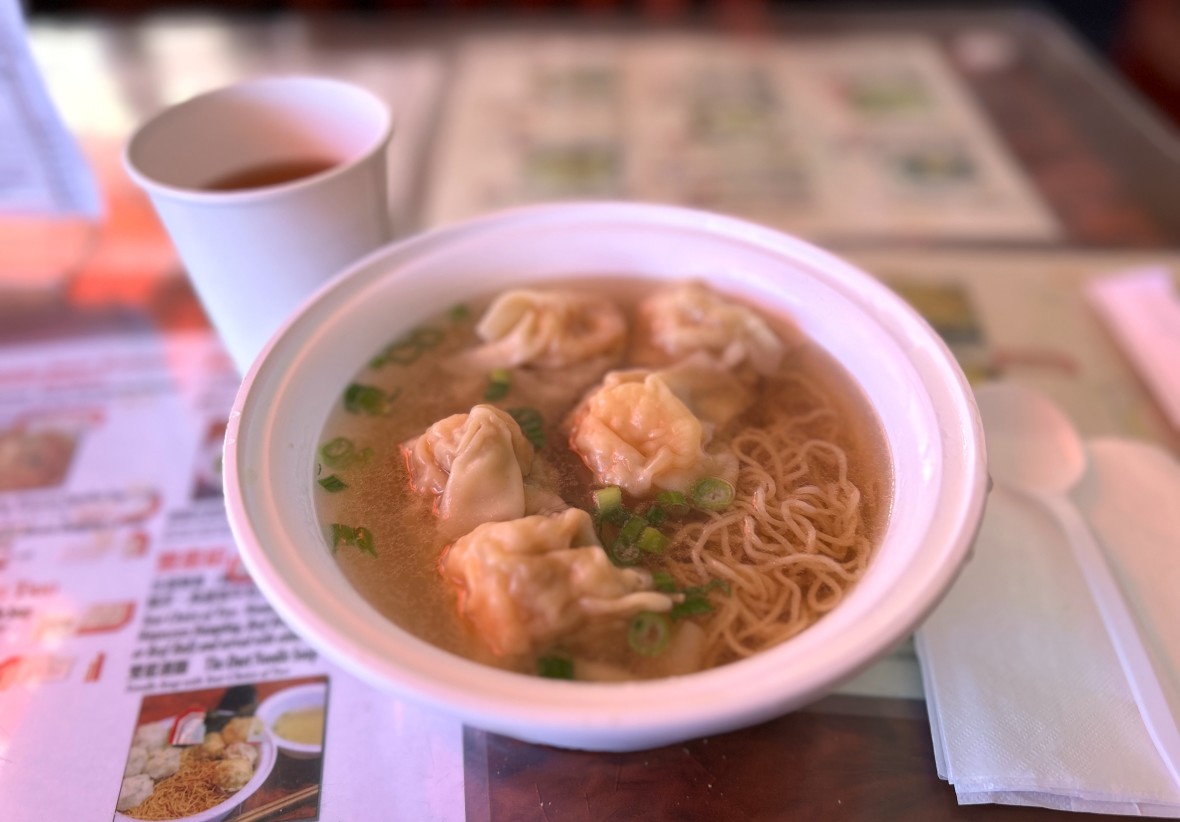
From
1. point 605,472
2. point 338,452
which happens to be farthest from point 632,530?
point 338,452

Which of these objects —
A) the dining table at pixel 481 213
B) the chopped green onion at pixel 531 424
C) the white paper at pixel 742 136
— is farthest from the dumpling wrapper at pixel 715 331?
the white paper at pixel 742 136

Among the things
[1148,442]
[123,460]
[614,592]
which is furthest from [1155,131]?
[123,460]

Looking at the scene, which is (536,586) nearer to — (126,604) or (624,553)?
(624,553)

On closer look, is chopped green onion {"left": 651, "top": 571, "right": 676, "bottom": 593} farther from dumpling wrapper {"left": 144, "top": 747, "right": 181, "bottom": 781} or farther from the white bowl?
dumpling wrapper {"left": 144, "top": 747, "right": 181, "bottom": 781}

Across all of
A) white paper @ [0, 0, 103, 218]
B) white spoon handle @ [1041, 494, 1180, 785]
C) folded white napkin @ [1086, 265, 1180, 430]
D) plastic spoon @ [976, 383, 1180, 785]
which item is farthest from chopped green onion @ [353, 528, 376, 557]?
folded white napkin @ [1086, 265, 1180, 430]

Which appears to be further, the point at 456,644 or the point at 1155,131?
the point at 1155,131

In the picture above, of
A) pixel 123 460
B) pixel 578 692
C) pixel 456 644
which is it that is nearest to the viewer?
pixel 578 692

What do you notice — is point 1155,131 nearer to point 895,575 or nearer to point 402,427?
point 895,575
